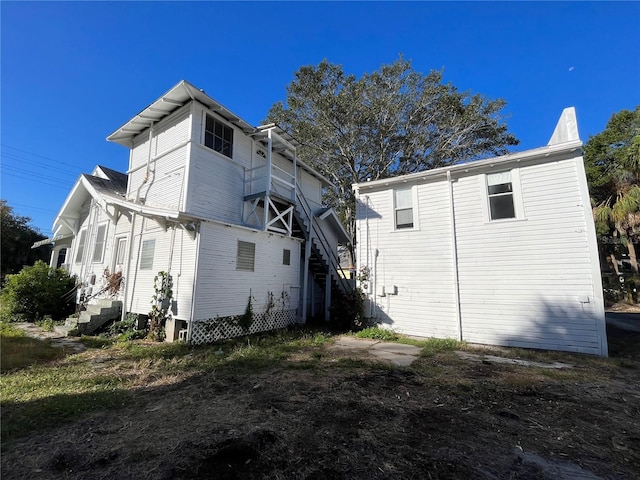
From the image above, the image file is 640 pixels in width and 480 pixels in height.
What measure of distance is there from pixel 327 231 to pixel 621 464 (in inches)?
535

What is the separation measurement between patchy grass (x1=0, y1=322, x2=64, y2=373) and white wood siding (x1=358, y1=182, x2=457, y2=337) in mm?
8917

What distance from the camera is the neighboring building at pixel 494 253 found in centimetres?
749

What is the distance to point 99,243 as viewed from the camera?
1225cm

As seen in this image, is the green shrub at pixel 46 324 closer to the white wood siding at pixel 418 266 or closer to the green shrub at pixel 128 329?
the green shrub at pixel 128 329

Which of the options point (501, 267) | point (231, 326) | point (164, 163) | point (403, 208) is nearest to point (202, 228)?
point (231, 326)

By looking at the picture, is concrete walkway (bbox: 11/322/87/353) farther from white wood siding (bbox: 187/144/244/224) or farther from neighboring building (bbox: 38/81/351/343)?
white wood siding (bbox: 187/144/244/224)

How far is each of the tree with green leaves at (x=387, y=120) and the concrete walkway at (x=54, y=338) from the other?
15.4m

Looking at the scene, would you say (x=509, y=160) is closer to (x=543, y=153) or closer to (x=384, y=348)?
(x=543, y=153)

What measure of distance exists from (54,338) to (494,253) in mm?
13175

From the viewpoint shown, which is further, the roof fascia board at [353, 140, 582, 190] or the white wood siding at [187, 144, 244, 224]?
the white wood siding at [187, 144, 244, 224]

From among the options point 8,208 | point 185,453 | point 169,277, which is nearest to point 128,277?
point 169,277

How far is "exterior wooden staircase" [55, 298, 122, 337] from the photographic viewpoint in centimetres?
882

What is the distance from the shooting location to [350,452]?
2.92 meters

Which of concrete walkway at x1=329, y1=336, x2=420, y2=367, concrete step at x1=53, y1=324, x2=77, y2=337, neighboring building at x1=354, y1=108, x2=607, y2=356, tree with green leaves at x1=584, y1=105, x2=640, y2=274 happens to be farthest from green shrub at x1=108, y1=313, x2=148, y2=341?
tree with green leaves at x1=584, y1=105, x2=640, y2=274
